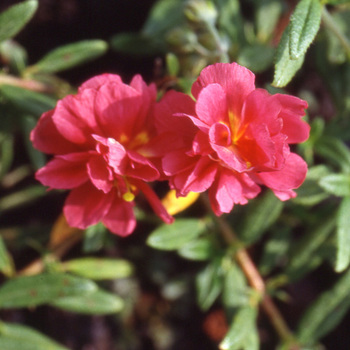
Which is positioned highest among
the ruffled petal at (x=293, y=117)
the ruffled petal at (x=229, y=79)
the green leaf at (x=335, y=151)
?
the ruffled petal at (x=229, y=79)

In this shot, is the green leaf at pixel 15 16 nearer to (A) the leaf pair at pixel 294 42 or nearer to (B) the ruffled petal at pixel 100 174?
(B) the ruffled petal at pixel 100 174

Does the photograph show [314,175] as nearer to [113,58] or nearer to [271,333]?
[271,333]

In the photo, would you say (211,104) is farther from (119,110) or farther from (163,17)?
(163,17)

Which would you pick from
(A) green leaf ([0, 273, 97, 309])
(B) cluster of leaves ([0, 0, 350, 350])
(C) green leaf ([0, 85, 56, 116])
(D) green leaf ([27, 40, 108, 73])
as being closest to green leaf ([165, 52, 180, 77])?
(B) cluster of leaves ([0, 0, 350, 350])

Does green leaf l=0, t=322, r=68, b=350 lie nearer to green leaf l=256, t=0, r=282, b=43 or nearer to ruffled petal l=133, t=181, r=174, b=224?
ruffled petal l=133, t=181, r=174, b=224

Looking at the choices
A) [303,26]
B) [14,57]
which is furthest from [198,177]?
[14,57]

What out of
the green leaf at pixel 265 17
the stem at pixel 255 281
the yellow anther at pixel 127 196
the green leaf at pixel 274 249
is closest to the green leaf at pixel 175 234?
the stem at pixel 255 281
